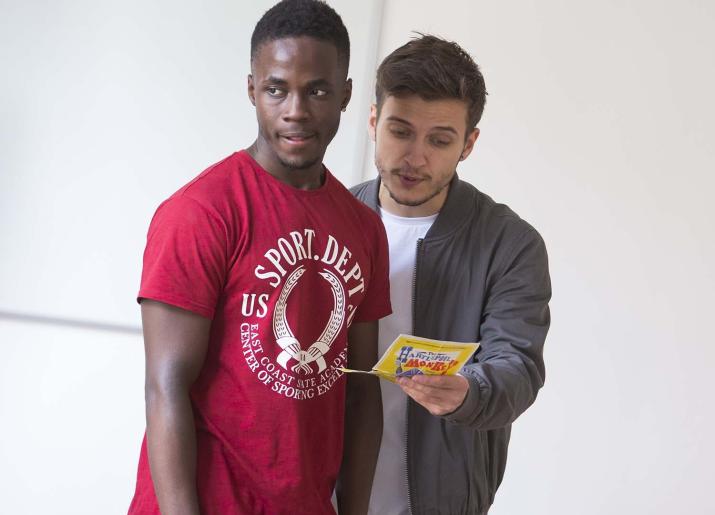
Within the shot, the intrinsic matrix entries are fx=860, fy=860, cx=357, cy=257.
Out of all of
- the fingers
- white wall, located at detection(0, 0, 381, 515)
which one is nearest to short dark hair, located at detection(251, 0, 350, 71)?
the fingers

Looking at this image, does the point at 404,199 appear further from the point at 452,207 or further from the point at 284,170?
the point at 284,170

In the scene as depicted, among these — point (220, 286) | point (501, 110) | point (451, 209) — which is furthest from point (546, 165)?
point (220, 286)

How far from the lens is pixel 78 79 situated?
2.87m

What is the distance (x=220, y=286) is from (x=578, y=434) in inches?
93.0

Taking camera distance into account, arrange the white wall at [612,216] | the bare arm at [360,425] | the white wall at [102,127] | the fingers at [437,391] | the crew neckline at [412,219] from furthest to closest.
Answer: the white wall at [612,216] → the white wall at [102,127] → the crew neckline at [412,219] → the bare arm at [360,425] → the fingers at [437,391]

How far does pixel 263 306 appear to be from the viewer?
4.25 ft

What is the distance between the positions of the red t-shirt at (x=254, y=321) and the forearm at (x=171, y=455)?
0.07m

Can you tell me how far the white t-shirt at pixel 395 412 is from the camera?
187 centimetres

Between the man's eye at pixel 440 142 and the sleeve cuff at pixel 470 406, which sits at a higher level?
the man's eye at pixel 440 142

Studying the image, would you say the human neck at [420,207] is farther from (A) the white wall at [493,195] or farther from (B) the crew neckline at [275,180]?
(A) the white wall at [493,195]

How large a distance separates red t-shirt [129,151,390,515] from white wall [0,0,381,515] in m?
1.64

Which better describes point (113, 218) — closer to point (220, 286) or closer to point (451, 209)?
point (451, 209)

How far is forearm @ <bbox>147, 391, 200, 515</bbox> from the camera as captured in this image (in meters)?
1.23

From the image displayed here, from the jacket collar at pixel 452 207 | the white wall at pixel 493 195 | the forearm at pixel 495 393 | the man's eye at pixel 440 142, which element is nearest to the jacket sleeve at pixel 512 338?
the forearm at pixel 495 393
